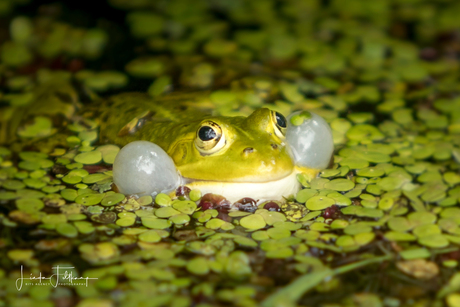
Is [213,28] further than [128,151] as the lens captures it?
Yes

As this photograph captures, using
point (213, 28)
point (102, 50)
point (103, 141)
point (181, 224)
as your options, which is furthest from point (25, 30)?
point (181, 224)

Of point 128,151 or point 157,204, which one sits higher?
point 128,151

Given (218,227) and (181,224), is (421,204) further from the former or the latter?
(181,224)

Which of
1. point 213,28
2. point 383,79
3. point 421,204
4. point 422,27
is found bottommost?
point 421,204

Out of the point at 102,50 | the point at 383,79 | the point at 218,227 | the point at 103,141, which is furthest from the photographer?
the point at 102,50

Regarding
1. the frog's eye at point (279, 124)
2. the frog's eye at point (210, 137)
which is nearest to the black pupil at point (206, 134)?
the frog's eye at point (210, 137)

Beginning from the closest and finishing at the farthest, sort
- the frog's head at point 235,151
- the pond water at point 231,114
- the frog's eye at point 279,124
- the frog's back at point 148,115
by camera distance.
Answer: the pond water at point 231,114 → the frog's head at point 235,151 → the frog's eye at point 279,124 → the frog's back at point 148,115

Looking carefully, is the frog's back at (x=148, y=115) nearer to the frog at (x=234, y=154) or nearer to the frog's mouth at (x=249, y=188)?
the frog at (x=234, y=154)

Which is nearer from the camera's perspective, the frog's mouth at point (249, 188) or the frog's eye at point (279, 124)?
the frog's mouth at point (249, 188)
